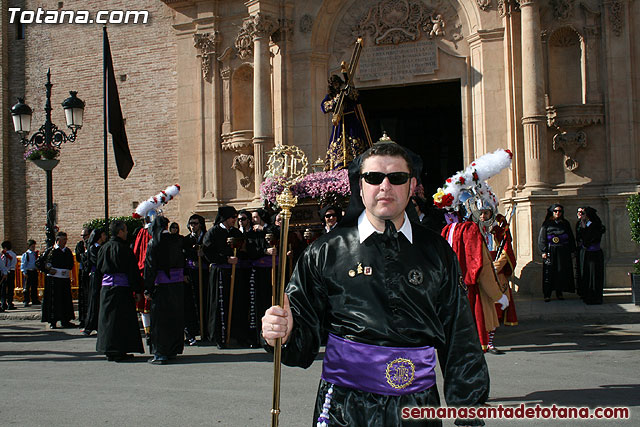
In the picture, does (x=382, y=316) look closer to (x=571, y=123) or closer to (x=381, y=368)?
(x=381, y=368)

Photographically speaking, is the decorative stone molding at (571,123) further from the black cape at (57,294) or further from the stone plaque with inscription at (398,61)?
the black cape at (57,294)

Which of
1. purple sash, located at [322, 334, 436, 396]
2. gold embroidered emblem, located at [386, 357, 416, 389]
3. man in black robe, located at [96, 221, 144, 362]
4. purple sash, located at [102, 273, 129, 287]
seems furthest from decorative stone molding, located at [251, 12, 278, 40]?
gold embroidered emblem, located at [386, 357, 416, 389]

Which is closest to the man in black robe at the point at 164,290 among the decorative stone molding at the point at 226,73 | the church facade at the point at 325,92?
the church facade at the point at 325,92

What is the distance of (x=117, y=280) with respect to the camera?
10.3 meters

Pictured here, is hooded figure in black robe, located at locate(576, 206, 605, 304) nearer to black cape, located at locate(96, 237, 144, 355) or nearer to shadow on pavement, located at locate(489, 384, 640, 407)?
shadow on pavement, located at locate(489, 384, 640, 407)

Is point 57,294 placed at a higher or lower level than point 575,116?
lower

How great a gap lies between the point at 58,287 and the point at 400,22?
10498 millimetres

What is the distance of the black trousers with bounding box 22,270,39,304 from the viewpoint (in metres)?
18.7

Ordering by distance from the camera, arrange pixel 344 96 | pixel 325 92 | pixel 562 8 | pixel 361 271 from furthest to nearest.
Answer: pixel 325 92, pixel 562 8, pixel 344 96, pixel 361 271

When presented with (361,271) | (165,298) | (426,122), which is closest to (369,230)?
(361,271)

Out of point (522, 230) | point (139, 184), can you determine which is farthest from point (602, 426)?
point (139, 184)

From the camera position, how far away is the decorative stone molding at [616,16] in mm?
15633

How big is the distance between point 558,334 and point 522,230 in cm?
465

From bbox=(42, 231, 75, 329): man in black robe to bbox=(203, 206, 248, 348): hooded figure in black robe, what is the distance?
15.3ft
